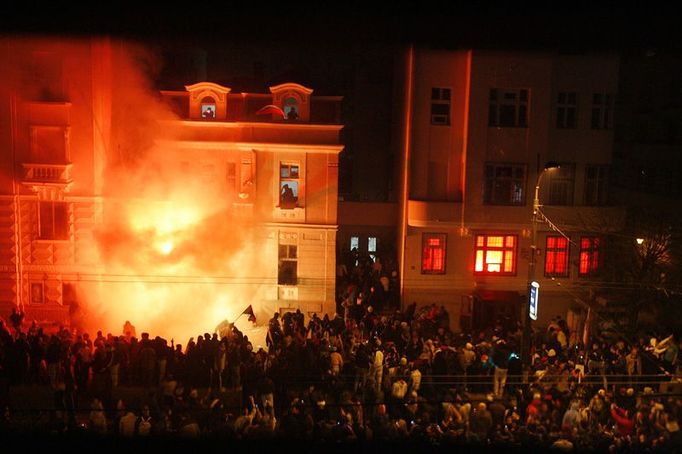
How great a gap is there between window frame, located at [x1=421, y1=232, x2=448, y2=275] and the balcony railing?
7.03 m

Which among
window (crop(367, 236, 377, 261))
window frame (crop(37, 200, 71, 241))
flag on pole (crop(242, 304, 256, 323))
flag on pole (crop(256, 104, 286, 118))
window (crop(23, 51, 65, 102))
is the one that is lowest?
flag on pole (crop(242, 304, 256, 323))

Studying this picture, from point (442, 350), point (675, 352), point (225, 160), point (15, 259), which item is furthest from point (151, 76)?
point (675, 352)

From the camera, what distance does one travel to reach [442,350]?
9273mm

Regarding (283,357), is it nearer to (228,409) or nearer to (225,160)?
(228,409)

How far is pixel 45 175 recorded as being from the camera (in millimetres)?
12719

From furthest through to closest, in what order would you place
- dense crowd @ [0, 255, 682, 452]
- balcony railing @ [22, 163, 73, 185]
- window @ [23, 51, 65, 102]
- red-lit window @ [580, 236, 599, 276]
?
red-lit window @ [580, 236, 599, 276] → balcony railing @ [22, 163, 73, 185] → window @ [23, 51, 65, 102] → dense crowd @ [0, 255, 682, 452]

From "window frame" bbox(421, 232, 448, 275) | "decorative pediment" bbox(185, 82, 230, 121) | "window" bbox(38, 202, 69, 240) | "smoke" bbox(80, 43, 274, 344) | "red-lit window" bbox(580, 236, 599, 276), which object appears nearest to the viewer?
"smoke" bbox(80, 43, 274, 344)

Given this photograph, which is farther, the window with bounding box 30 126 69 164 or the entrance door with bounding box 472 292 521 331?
the entrance door with bounding box 472 292 521 331

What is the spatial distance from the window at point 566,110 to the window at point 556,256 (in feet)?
7.60

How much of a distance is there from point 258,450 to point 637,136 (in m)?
18.8

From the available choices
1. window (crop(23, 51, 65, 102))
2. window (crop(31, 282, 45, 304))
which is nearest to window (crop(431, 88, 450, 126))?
window (crop(23, 51, 65, 102))

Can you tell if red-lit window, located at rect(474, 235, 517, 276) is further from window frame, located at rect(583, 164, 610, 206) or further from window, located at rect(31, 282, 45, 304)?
window, located at rect(31, 282, 45, 304)

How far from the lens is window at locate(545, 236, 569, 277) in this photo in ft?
45.5

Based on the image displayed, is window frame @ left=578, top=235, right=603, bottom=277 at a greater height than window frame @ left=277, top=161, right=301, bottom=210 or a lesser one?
lesser
